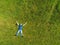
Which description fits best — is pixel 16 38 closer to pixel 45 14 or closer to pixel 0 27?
pixel 0 27

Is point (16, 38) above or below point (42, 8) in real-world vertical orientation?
below

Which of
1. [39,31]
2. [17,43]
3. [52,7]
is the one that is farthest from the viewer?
[52,7]

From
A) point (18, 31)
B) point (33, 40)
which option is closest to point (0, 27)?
point (18, 31)

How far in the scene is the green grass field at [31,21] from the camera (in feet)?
37.7

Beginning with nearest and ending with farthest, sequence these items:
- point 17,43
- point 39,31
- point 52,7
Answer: point 17,43, point 39,31, point 52,7

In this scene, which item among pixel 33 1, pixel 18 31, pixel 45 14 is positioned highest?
pixel 33 1

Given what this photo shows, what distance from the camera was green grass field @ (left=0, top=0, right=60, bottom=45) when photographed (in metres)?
11.5

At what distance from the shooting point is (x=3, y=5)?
12703 mm

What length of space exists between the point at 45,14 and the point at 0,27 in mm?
2589

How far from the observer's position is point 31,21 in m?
12.3

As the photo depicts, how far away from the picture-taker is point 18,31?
11367mm

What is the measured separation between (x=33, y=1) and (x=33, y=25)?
4.99 ft

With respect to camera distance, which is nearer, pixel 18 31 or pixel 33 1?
pixel 18 31

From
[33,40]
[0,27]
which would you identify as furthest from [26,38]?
[0,27]
